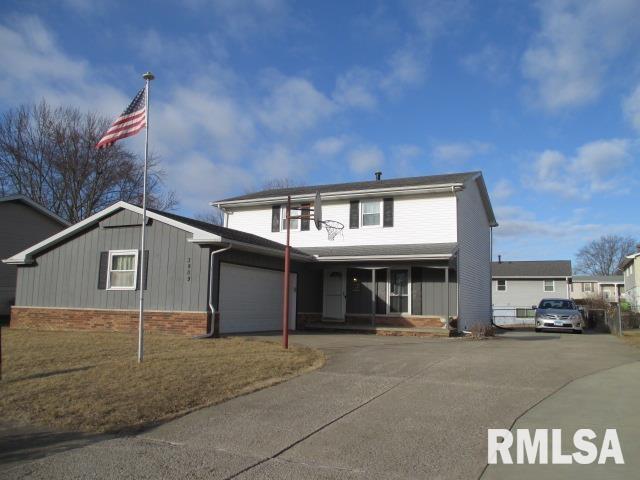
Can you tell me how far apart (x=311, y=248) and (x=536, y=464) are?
1738 cm

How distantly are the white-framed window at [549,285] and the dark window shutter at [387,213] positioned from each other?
81.5 ft

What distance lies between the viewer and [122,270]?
1755 centimetres

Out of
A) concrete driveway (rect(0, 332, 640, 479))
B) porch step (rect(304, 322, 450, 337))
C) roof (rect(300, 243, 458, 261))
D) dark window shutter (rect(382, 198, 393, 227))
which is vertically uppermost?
dark window shutter (rect(382, 198, 393, 227))

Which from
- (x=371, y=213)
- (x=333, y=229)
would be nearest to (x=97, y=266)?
(x=333, y=229)

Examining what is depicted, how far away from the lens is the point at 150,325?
54.1 ft

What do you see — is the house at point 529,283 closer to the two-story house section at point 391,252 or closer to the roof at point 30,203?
the two-story house section at point 391,252

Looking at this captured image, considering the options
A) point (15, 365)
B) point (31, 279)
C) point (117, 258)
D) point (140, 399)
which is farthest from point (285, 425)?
point (31, 279)

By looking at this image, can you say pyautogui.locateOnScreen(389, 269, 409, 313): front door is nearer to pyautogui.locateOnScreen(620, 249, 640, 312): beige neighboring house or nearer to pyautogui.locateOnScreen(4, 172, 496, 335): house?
pyautogui.locateOnScreen(4, 172, 496, 335): house

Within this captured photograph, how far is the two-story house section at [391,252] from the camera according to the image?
1970 cm

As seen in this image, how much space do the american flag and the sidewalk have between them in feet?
28.5

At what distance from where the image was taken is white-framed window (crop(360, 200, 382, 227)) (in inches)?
851

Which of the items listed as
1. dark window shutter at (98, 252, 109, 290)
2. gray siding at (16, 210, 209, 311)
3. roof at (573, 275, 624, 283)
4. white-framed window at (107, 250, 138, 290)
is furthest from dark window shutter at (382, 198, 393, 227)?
roof at (573, 275, 624, 283)

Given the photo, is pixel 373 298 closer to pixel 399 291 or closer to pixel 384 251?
pixel 399 291

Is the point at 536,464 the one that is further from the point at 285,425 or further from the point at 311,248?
the point at 311,248
